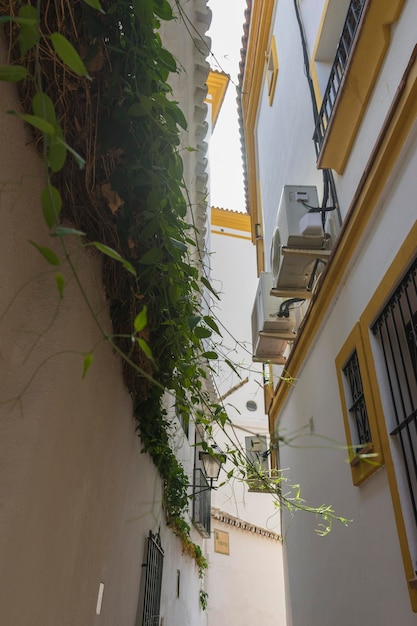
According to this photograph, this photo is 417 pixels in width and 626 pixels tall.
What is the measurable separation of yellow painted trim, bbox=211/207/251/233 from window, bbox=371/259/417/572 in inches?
653

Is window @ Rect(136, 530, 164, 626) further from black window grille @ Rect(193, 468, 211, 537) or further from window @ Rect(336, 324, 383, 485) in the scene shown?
black window grille @ Rect(193, 468, 211, 537)

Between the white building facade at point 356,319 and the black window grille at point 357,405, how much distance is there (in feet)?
0.04

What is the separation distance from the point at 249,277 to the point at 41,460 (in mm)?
16662

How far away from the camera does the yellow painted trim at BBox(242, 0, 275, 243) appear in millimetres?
8312

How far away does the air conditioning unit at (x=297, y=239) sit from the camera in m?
4.20

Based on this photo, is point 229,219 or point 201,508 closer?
point 201,508

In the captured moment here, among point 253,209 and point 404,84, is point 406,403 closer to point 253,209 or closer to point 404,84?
point 404,84

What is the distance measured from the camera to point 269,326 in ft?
18.5

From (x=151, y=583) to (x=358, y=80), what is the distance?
4.25 metres

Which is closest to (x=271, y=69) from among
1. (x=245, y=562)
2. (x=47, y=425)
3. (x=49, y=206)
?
(x=47, y=425)

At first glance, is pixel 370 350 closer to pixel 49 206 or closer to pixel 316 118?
pixel 49 206

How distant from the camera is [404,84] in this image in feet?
8.43

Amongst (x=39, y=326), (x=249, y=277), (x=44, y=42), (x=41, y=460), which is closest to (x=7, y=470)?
(x=41, y=460)

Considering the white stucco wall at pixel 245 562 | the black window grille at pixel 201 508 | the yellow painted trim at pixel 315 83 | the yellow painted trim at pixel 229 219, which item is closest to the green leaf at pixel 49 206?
the yellow painted trim at pixel 315 83
